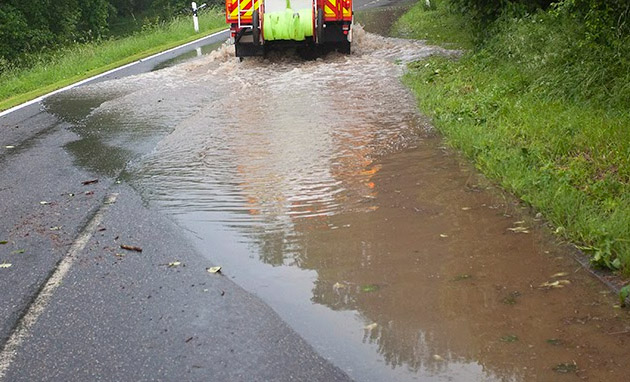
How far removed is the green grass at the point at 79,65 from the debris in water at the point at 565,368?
12167mm

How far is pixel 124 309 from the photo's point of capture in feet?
15.8

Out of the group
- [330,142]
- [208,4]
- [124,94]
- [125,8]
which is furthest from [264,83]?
[125,8]

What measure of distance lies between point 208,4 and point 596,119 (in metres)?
47.7

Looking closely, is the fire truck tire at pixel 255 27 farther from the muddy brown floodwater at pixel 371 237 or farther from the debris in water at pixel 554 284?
the debris in water at pixel 554 284

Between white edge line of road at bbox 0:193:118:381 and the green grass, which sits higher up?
white edge line of road at bbox 0:193:118:381


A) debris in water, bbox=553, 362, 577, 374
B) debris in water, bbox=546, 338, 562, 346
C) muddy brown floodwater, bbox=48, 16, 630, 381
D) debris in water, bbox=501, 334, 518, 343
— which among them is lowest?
muddy brown floodwater, bbox=48, 16, 630, 381

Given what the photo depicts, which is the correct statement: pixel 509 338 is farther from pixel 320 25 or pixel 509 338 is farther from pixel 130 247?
pixel 320 25

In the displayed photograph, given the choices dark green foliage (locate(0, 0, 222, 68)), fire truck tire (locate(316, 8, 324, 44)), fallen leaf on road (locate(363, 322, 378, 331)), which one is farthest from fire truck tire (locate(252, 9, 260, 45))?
dark green foliage (locate(0, 0, 222, 68))

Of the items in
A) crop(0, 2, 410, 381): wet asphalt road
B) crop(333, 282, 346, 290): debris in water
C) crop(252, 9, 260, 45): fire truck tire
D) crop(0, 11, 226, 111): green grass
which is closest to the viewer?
crop(0, 2, 410, 381): wet asphalt road

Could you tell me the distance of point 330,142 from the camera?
30.6 feet

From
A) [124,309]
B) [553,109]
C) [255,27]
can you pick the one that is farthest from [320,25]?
[124,309]

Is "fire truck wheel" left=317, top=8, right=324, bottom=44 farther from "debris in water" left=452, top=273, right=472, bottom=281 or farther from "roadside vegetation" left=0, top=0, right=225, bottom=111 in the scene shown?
"debris in water" left=452, top=273, right=472, bottom=281

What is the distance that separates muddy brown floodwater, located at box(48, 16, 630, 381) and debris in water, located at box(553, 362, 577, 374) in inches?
0.4

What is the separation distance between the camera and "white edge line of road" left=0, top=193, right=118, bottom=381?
14.3 ft
